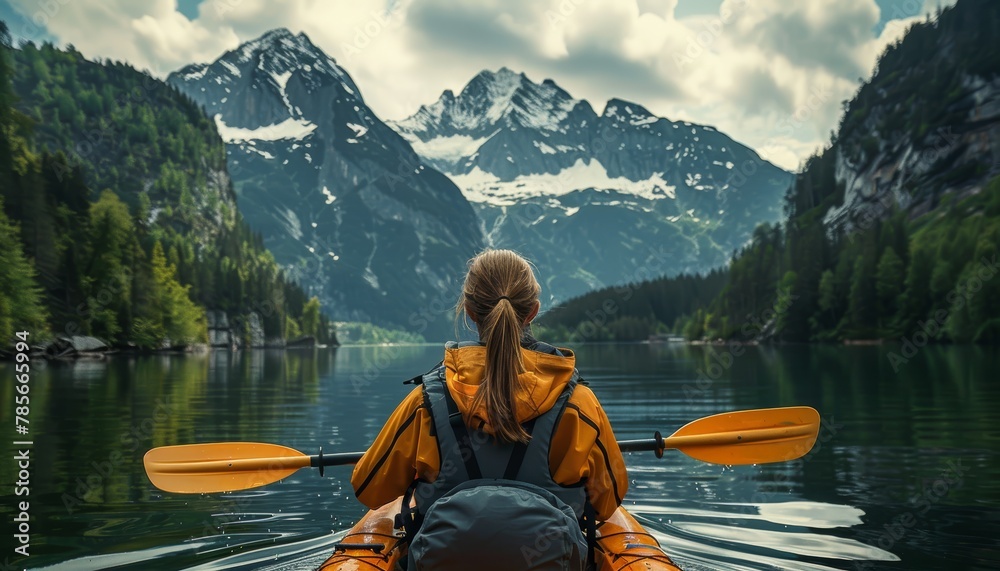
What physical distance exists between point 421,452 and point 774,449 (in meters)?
4.06

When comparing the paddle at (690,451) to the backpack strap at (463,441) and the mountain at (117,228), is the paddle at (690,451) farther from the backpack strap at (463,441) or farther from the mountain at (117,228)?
the mountain at (117,228)

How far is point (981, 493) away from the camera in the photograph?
10898mm

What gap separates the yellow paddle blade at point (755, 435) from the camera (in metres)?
7.50

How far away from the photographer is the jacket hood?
4734 millimetres

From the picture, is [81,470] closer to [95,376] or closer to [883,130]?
[95,376]

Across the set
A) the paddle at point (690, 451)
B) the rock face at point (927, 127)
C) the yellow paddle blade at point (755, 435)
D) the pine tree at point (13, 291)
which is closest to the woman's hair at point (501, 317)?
the paddle at point (690, 451)

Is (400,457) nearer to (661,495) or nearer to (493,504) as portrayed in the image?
(493,504)

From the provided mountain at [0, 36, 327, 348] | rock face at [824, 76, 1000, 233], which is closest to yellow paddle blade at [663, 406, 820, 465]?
mountain at [0, 36, 327, 348]

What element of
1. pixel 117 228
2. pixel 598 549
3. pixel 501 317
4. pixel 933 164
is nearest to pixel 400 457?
pixel 501 317

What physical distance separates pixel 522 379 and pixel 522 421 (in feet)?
0.80

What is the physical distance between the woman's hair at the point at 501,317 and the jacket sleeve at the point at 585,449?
11.2 inches

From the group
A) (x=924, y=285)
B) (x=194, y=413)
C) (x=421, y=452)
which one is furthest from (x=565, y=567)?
(x=924, y=285)

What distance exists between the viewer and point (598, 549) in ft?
19.7

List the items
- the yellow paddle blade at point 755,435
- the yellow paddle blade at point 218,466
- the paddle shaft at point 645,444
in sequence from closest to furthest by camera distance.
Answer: the paddle shaft at point 645,444, the yellow paddle blade at point 218,466, the yellow paddle blade at point 755,435
